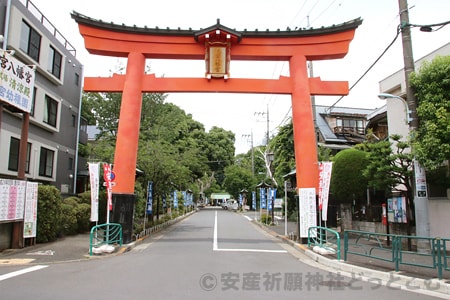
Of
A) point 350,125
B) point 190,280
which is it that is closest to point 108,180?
point 190,280

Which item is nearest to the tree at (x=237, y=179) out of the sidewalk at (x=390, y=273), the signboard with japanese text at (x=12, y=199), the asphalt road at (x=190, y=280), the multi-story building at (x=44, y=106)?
the multi-story building at (x=44, y=106)

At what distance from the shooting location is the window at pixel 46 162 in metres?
21.0

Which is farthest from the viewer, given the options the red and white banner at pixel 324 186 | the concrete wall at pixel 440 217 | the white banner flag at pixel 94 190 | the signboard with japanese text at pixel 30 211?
the red and white banner at pixel 324 186

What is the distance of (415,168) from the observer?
1187 centimetres

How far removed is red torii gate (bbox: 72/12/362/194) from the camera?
16.1 metres

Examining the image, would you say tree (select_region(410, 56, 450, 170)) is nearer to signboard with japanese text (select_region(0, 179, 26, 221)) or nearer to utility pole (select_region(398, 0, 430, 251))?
utility pole (select_region(398, 0, 430, 251))

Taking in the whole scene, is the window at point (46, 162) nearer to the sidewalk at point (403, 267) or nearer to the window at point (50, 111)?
the window at point (50, 111)

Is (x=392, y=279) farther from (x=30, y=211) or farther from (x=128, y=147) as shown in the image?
(x=30, y=211)

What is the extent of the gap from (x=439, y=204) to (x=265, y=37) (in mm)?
10031

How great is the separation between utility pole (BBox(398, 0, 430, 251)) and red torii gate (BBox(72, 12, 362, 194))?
4329 mm

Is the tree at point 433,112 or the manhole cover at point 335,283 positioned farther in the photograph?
the tree at point 433,112

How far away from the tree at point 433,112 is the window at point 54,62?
19.1m

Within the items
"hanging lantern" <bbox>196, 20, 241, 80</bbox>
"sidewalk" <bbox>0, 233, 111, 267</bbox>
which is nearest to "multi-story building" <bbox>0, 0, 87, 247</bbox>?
"sidewalk" <bbox>0, 233, 111, 267</bbox>

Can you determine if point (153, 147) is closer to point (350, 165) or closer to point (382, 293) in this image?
point (350, 165)
